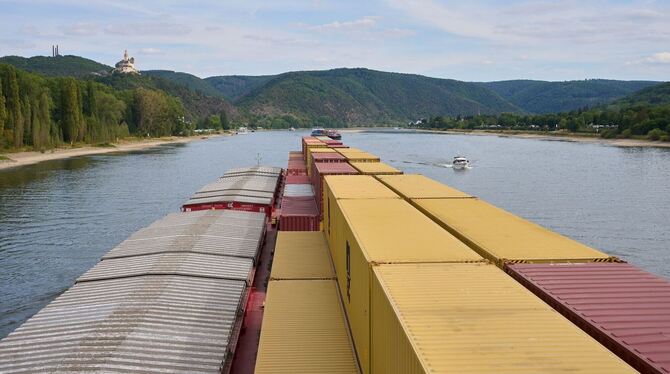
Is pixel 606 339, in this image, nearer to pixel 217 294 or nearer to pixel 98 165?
pixel 217 294

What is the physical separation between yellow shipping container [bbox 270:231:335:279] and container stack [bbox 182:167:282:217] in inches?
436

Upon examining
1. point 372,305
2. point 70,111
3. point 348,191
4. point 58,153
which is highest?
point 70,111

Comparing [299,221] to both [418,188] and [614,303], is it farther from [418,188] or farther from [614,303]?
[614,303]

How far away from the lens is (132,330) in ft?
49.8

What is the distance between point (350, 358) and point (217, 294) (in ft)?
22.2

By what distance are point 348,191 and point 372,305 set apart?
574 inches

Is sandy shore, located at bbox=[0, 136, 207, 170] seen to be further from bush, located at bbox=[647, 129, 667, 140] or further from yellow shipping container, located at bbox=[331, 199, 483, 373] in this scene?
bush, located at bbox=[647, 129, 667, 140]


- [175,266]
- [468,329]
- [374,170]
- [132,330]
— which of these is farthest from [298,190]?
[468,329]

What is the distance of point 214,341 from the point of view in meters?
15.4

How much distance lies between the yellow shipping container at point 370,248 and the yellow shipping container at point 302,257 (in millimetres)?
1082

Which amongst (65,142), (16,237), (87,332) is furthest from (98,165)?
(87,332)

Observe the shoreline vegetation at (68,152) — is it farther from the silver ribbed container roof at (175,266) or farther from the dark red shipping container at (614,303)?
the dark red shipping container at (614,303)

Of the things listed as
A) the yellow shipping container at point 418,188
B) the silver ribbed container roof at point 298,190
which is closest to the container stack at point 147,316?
the yellow shipping container at point 418,188

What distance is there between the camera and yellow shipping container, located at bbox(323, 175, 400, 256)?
25048mm
